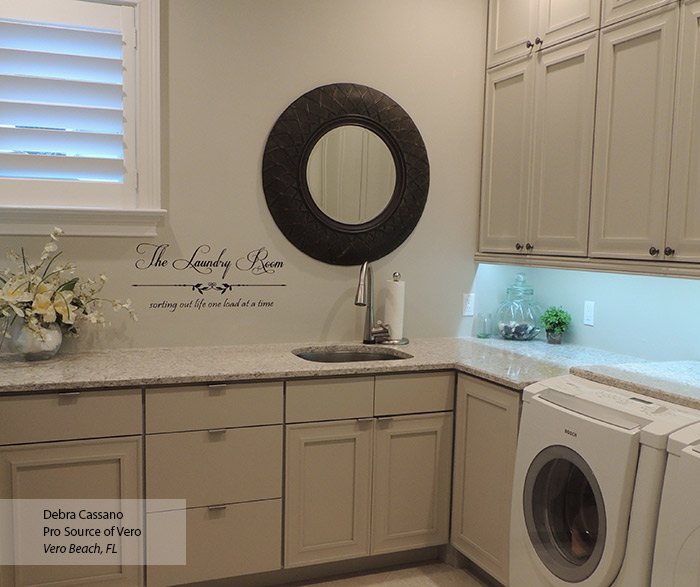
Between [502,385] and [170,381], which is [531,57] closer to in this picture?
[502,385]

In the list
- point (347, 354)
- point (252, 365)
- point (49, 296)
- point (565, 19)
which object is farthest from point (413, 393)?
point (565, 19)

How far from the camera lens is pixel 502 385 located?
244cm

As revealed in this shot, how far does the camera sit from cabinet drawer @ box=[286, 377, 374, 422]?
8.21ft

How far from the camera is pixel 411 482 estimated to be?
8.87 ft

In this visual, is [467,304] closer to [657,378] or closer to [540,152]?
[540,152]

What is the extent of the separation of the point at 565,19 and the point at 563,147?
0.52 metres

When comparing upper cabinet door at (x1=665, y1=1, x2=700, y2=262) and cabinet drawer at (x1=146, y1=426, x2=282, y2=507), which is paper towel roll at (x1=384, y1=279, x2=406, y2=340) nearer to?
cabinet drawer at (x1=146, y1=426, x2=282, y2=507)

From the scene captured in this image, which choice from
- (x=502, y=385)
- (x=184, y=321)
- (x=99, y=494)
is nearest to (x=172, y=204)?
(x=184, y=321)

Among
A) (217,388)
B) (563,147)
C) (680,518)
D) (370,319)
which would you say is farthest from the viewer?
(370,319)

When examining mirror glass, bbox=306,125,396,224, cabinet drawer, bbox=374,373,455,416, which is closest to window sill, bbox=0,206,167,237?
mirror glass, bbox=306,125,396,224

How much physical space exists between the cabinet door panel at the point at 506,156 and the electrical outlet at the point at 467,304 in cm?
25

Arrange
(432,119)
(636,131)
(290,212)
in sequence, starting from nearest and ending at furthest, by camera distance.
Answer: (636,131) → (290,212) → (432,119)

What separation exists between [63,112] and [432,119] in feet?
5.40

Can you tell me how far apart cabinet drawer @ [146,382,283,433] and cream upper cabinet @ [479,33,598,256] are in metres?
1.33
